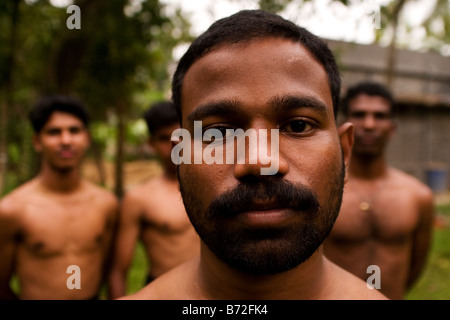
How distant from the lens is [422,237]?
10.8 ft

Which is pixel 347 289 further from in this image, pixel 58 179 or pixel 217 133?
pixel 58 179

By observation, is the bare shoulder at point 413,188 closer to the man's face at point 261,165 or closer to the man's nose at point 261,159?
the man's face at point 261,165

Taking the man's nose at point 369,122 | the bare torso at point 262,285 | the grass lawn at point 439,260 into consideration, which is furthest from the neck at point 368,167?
the bare torso at point 262,285

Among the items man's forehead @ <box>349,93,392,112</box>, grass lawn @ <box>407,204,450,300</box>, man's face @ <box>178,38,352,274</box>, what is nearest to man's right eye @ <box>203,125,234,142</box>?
man's face @ <box>178,38,352,274</box>

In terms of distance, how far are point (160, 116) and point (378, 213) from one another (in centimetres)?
195

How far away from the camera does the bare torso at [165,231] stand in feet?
11.3

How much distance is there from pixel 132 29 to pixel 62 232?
5.24m

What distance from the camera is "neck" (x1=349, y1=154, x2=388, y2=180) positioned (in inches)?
131

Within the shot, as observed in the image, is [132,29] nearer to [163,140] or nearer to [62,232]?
[163,140]

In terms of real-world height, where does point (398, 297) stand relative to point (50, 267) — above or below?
below

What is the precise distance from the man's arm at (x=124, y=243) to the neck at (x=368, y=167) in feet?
6.05
